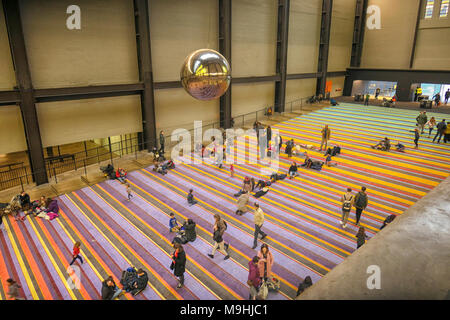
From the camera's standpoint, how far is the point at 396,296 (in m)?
4.02

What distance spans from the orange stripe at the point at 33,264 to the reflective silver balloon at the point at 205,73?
6.00 metres

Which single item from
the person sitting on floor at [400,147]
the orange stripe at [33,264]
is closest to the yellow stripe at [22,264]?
the orange stripe at [33,264]

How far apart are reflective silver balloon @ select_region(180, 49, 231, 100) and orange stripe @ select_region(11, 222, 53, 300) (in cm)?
600

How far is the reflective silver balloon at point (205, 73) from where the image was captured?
525cm

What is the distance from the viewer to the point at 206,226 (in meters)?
9.88

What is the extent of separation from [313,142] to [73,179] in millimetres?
12973

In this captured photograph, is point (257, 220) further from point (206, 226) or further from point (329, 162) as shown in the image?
point (329, 162)

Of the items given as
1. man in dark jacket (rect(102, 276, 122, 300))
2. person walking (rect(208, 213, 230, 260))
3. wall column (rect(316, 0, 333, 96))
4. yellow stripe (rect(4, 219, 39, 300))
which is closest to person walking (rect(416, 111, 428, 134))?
wall column (rect(316, 0, 333, 96))

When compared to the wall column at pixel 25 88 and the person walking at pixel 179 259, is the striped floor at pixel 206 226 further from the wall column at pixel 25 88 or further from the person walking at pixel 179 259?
the wall column at pixel 25 88

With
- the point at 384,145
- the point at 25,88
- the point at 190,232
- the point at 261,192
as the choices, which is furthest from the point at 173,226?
the point at 384,145

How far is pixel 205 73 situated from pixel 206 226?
594 cm

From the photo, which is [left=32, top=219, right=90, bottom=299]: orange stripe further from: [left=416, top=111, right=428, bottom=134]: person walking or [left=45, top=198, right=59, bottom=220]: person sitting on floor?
[left=416, top=111, right=428, bottom=134]: person walking

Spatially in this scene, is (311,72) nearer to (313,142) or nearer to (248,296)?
(313,142)

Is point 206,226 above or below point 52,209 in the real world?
below
